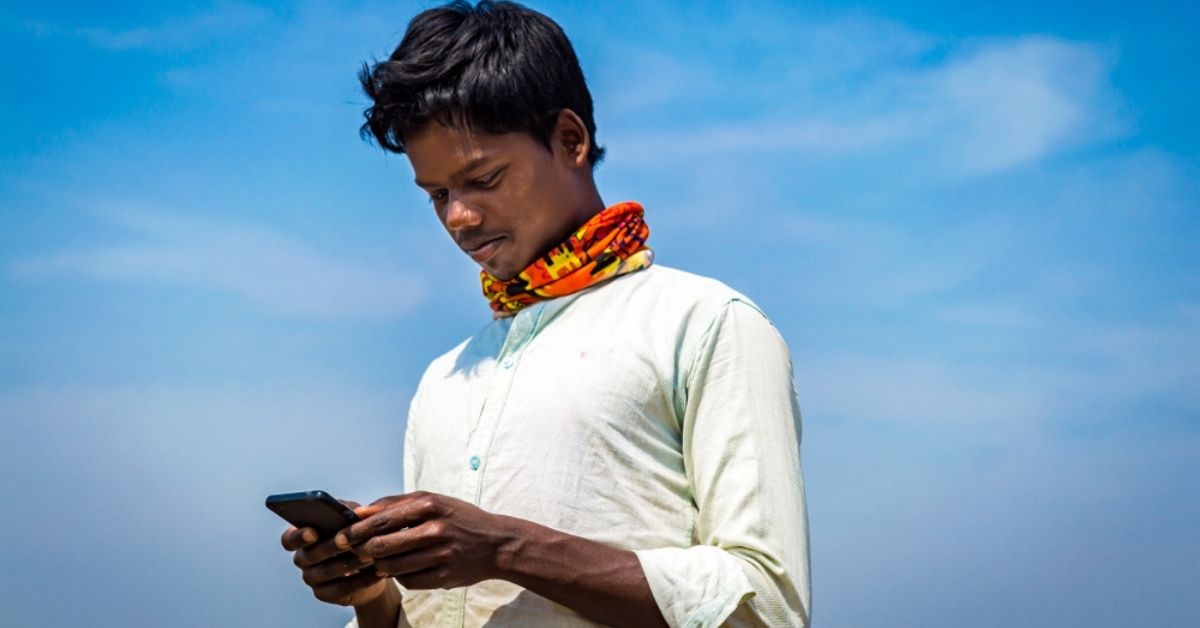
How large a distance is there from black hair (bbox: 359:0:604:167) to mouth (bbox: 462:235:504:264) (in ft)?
0.87

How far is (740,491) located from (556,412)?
0.44 metres

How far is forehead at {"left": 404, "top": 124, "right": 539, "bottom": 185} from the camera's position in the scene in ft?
9.70

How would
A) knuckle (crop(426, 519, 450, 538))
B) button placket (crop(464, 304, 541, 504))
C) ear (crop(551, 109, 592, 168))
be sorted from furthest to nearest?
ear (crop(551, 109, 592, 168)), button placket (crop(464, 304, 541, 504)), knuckle (crop(426, 519, 450, 538))

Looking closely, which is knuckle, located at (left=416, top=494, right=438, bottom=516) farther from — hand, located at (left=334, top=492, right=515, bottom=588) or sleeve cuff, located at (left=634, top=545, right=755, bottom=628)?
sleeve cuff, located at (left=634, top=545, right=755, bottom=628)

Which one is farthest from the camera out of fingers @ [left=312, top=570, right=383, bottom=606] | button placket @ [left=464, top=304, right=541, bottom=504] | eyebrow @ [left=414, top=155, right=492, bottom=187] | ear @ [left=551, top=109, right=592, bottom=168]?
ear @ [left=551, top=109, right=592, bottom=168]

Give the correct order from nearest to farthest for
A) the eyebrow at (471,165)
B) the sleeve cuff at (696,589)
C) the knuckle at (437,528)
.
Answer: the knuckle at (437,528) → the sleeve cuff at (696,589) → the eyebrow at (471,165)

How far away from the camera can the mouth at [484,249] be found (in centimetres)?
302

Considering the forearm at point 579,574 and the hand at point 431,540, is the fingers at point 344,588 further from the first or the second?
the forearm at point 579,574

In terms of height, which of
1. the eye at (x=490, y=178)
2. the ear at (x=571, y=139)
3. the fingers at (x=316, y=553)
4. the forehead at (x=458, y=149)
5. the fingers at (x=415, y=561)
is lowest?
the fingers at (x=415, y=561)

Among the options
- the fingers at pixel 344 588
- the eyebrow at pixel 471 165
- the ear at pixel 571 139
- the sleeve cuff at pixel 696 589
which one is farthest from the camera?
the ear at pixel 571 139

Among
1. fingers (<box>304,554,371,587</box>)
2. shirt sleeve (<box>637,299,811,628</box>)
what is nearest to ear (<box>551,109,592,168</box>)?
shirt sleeve (<box>637,299,811,628</box>)

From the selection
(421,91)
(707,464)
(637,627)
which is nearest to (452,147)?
(421,91)

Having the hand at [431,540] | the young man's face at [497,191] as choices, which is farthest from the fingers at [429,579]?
the young man's face at [497,191]

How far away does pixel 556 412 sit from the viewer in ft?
9.04
